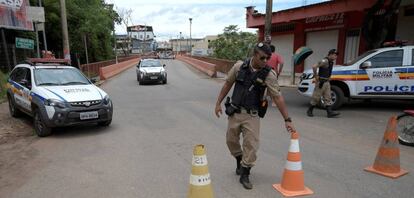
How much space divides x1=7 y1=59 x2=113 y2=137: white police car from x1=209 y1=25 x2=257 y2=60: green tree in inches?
1645

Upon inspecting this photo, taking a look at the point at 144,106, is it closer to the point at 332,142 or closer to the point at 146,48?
the point at 332,142

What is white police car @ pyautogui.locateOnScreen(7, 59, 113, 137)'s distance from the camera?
23.7 feet

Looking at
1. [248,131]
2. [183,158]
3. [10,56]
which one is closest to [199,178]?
[248,131]

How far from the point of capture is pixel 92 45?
35.6 metres

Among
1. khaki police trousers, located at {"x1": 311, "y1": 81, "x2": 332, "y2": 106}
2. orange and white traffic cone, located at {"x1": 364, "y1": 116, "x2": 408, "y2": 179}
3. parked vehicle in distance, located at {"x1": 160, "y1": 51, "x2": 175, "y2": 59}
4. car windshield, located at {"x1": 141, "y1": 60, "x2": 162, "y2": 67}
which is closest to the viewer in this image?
orange and white traffic cone, located at {"x1": 364, "y1": 116, "x2": 408, "y2": 179}

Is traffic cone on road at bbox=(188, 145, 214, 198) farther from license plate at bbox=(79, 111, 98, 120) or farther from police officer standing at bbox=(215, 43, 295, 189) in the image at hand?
license plate at bbox=(79, 111, 98, 120)

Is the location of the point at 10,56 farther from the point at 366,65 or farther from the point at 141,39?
the point at 141,39

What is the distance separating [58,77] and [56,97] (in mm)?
1296

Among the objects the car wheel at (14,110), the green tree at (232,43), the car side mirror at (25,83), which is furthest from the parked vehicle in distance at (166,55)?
the car side mirror at (25,83)

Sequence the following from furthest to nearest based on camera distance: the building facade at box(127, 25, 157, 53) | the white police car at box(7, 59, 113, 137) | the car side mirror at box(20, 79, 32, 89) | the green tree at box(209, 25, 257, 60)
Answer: the building facade at box(127, 25, 157, 53) < the green tree at box(209, 25, 257, 60) < the car side mirror at box(20, 79, 32, 89) < the white police car at box(7, 59, 113, 137)

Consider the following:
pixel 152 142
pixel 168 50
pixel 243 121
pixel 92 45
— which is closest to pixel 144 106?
pixel 152 142

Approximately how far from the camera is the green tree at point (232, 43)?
51.8 metres

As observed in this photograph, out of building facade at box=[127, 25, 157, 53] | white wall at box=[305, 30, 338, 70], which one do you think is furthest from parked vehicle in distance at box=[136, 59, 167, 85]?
building facade at box=[127, 25, 157, 53]

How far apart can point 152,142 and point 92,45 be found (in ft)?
102
